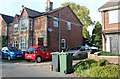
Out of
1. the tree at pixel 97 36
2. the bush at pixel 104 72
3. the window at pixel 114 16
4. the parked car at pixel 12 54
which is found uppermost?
the window at pixel 114 16

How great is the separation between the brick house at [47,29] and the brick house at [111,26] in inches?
350

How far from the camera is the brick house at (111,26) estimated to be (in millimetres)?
24289

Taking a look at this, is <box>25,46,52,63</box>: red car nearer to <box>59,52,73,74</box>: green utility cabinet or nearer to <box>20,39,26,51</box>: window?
<box>59,52,73,74</box>: green utility cabinet

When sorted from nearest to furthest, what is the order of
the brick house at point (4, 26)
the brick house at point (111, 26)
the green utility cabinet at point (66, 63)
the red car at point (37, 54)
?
the green utility cabinet at point (66, 63), the red car at point (37, 54), the brick house at point (111, 26), the brick house at point (4, 26)

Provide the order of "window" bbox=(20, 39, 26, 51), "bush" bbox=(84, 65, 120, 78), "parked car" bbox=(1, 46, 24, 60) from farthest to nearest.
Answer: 1. "window" bbox=(20, 39, 26, 51)
2. "parked car" bbox=(1, 46, 24, 60)
3. "bush" bbox=(84, 65, 120, 78)

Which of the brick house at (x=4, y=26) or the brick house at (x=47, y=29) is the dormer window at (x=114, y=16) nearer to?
the brick house at (x=47, y=29)

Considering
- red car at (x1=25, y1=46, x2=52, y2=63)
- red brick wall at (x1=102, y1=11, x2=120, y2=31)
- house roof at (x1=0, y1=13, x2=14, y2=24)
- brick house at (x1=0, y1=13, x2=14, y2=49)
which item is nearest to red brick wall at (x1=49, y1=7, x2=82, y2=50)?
red car at (x1=25, y1=46, x2=52, y2=63)

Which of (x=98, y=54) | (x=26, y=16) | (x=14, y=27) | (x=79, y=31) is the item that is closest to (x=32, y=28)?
(x=26, y=16)

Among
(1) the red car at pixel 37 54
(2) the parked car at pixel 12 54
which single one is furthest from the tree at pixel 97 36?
(1) the red car at pixel 37 54

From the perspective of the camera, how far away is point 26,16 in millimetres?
34375

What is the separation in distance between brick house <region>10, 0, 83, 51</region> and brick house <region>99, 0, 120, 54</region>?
8.88 metres

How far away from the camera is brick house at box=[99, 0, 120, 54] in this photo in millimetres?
24289

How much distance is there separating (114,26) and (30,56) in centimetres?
981

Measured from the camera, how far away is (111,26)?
82.4ft
